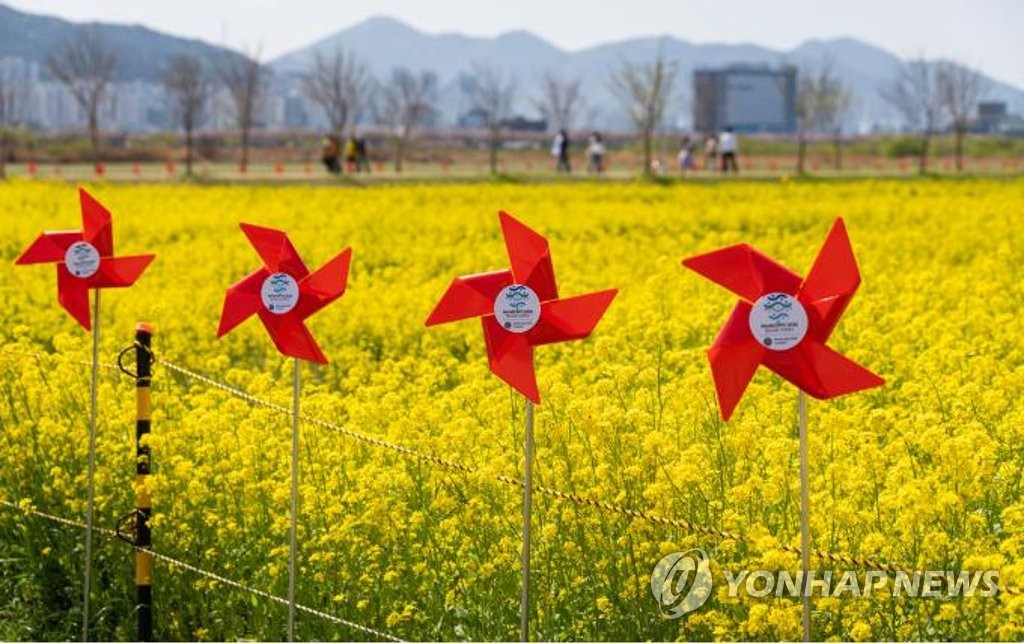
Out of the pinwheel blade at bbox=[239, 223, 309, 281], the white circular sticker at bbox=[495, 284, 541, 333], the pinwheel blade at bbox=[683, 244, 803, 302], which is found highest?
the pinwheel blade at bbox=[683, 244, 803, 302]

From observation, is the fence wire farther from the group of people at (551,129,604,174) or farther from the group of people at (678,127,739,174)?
the group of people at (551,129,604,174)

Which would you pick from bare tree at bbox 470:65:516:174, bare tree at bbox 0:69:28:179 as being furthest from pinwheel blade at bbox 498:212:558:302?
bare tree at bbox 470:65:516:174

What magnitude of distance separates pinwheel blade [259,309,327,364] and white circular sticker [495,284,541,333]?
3.53ft

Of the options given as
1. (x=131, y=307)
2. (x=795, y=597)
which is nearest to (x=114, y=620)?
(x=795, y=597)

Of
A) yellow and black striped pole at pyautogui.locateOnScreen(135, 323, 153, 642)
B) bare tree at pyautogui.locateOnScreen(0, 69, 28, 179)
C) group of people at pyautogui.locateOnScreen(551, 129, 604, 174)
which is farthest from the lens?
bare tree at pyautogui.locateOnScreen(0, 69, 28, 179)

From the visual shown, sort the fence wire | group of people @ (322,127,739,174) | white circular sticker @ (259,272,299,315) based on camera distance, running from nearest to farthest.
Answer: the fence wire → white circular sticker @ (259,272,299,315) → group of people @ (322,127,739,174)

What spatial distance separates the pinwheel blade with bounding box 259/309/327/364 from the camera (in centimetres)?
712

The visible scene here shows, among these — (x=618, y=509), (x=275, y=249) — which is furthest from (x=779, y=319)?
(x=275, y=249)

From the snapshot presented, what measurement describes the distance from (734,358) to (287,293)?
215 cm

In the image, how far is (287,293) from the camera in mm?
7121

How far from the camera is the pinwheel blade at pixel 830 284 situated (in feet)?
18.7

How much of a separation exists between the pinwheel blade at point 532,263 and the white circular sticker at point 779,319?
96 centimetres

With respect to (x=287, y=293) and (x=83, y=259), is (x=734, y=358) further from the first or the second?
(x=83, y=259)

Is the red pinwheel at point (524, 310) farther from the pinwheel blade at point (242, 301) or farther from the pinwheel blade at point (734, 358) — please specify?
the pinwheel blade at point (242, 301)
